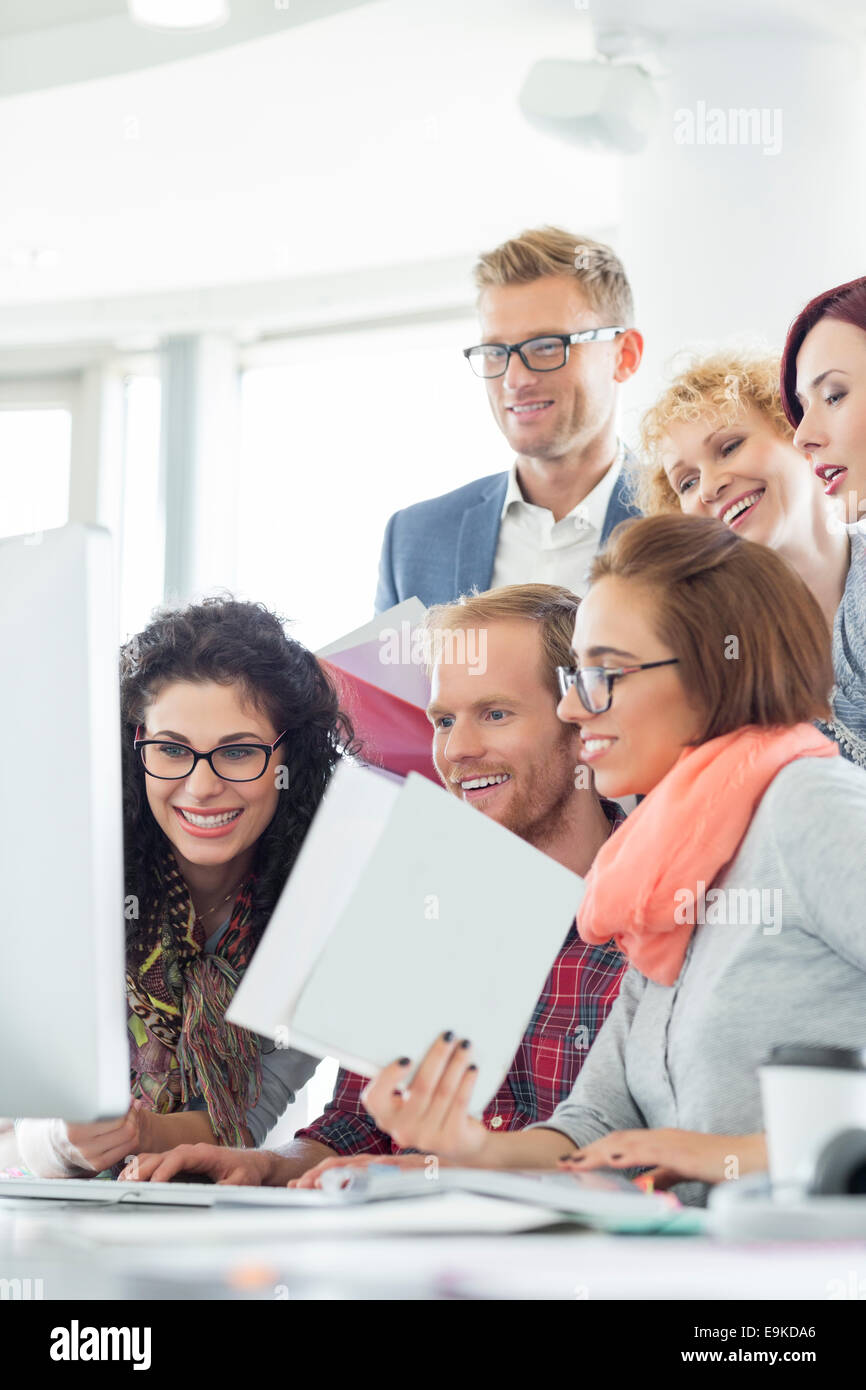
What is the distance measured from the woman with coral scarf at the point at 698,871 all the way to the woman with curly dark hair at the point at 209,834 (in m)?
0.63

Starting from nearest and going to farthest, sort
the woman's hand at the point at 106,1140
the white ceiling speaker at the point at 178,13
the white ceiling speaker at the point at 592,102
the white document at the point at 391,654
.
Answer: the woman's hand at the point at 106,1140
the white document at the point at 391,654
the white ceiling speaker at the point at 592,102
the white ceiling speaker at the point at 178,13

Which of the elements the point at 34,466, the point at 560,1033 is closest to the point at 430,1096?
the point at 560,1033

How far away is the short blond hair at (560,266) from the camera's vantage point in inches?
108

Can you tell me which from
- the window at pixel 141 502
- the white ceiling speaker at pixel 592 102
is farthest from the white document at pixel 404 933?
the window at pixel 141 502

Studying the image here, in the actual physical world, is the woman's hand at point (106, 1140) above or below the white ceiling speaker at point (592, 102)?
below

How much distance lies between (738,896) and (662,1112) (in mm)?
225

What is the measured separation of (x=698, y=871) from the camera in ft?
4.38

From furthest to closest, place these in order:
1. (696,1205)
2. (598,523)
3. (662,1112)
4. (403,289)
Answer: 1. (403,289)
2. (598,523)
3. (662,1112)
4. (696,1205)

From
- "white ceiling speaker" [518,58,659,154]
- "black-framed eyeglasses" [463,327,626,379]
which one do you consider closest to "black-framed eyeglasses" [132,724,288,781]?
"black-framed eyeglasses" [463,327,626,379]

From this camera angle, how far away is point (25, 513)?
21.0 feet
